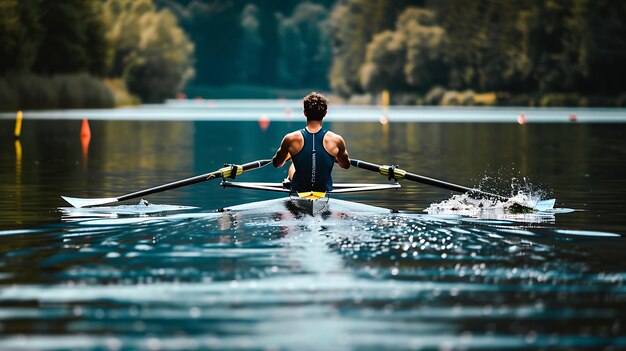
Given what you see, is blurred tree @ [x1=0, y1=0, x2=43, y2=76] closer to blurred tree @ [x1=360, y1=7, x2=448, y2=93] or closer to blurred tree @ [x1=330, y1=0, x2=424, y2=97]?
blurred tree @ [x1=360, y1=7, x2=448, y2=93]

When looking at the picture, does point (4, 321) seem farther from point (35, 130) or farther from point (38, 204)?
point (35, 130)

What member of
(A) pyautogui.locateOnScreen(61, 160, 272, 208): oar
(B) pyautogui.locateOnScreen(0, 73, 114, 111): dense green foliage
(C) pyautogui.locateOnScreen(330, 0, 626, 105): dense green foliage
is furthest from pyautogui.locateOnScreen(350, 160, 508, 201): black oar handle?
(C) pyautogui.locateOnScreen(330, 0, 626, 105): dense green foliage

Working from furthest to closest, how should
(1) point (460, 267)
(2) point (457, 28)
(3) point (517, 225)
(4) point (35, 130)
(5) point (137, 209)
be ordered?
1. (2) point (457, 28)
2. (4) point (35, 130)
3. (5) point (137, 209)
4. (3) point (517, 225)
5. (1) point (460, 267)

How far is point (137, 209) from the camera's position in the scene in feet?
66.5

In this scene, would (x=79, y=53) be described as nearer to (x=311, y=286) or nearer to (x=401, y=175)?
(x=401, y=175)

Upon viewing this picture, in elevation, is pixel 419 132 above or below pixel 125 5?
below

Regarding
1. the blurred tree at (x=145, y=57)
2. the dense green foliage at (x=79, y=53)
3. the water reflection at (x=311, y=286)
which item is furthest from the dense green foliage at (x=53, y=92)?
the water reflection at (x=311, y=286)

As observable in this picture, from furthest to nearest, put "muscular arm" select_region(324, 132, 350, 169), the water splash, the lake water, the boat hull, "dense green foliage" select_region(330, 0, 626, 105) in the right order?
"dense green foliage" select_region(330, 0, 626, 105) → the water splash → "muscular arm" select_region(324, 132, 350, 169) → the boat hull → the lake water

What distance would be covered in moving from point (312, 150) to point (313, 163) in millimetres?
200

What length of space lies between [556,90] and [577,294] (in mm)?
106505

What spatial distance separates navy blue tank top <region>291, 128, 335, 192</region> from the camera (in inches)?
722

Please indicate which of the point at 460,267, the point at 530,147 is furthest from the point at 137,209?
the point at 530,147

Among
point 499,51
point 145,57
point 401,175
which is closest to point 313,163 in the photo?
point 401,175

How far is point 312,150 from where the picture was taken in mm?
18328
